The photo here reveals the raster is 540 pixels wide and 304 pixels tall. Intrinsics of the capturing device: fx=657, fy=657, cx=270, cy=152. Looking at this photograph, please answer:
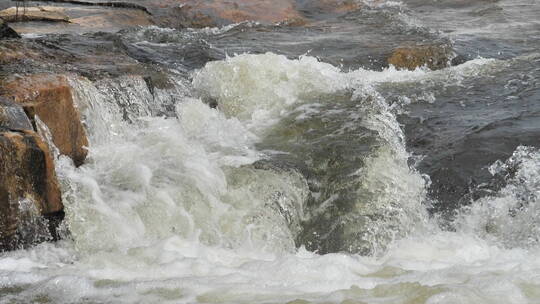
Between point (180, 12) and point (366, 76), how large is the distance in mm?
5387

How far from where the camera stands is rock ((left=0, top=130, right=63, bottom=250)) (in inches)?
171

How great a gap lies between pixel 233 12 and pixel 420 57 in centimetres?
500

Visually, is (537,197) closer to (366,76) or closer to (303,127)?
(303,127)

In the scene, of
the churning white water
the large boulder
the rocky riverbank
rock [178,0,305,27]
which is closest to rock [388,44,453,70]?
the rocky riverbank

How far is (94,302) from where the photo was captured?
368cm

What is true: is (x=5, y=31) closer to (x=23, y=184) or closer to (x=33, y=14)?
(x=23, y=184)

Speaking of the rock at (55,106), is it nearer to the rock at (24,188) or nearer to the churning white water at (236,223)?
the churning white water at (236,223)

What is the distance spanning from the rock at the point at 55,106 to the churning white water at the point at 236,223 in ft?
0.55

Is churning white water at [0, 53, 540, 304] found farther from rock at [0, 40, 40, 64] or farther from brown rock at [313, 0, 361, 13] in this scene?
brown rock at [313, 0, 361, 13]

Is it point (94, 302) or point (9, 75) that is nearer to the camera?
point (94, 302)

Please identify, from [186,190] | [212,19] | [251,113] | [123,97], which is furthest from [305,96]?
[212,19]

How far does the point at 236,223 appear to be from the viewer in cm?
523

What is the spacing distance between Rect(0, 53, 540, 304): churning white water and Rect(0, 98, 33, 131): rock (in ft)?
1.97

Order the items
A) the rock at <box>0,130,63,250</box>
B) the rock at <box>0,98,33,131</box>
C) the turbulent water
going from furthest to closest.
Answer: the rock at <box>0,98,33,131</box>
the rock at <box>0,130,63,250</box>
the turbulent water
